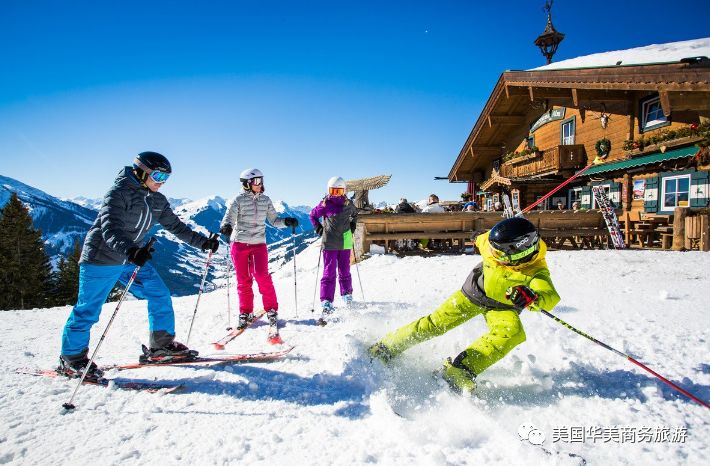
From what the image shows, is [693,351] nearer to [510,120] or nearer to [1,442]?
[1,442]

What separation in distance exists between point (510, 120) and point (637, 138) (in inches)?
280

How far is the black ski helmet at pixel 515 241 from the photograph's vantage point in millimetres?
2654

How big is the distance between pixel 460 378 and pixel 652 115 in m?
16.9

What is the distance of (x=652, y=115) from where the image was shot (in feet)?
45.2

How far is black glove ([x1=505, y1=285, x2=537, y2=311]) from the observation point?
2418mm

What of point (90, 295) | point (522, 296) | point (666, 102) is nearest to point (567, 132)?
point (666, 102)

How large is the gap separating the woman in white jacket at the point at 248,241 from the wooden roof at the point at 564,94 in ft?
35.7

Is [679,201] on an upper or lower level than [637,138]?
lower

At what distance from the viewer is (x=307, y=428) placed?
216 centimetres

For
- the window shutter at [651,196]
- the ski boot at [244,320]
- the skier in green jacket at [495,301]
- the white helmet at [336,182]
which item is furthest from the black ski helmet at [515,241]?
the window shutter at [651,196]

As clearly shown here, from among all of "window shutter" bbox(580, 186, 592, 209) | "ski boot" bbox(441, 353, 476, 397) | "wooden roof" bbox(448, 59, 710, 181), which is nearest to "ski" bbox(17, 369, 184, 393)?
"ski boot" bbox(441, 353, 476, 397)

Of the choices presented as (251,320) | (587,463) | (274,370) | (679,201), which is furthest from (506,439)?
(679,201)

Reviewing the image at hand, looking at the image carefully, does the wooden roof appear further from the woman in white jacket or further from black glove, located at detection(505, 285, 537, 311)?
the woman in white jacket

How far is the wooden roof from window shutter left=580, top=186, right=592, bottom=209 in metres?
3.83
